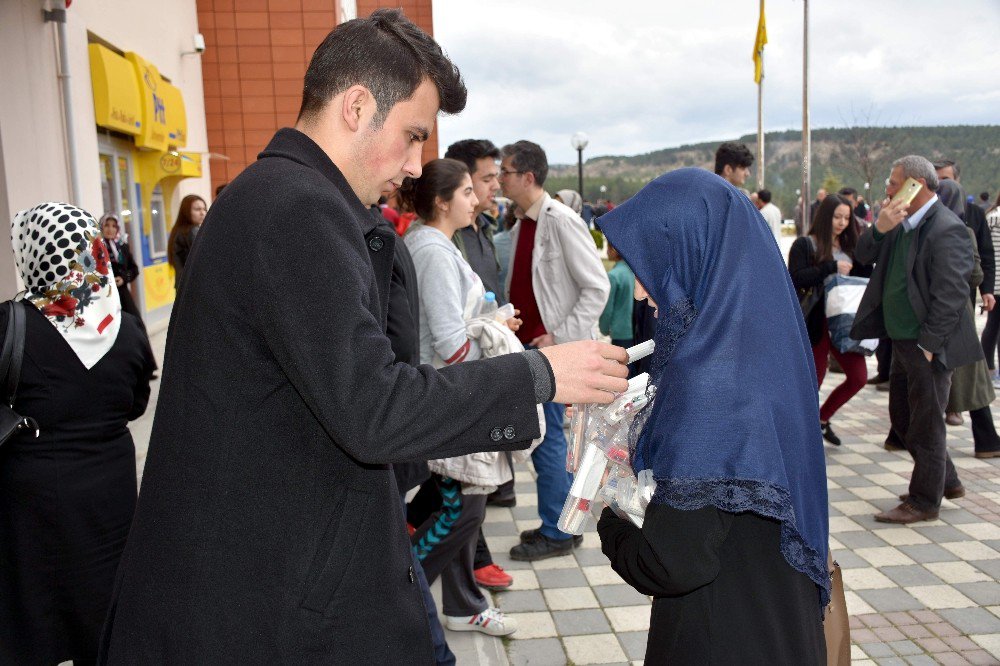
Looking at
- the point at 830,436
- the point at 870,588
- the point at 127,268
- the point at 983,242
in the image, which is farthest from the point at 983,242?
the point at 127,268

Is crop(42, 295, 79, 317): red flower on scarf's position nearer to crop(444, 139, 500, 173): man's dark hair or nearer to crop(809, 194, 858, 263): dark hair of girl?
crop(444, 139, 500, 173): man's dark hair

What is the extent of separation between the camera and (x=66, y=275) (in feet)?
9.64

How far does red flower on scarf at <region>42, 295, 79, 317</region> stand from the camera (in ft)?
9.52

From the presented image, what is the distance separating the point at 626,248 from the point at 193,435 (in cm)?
104

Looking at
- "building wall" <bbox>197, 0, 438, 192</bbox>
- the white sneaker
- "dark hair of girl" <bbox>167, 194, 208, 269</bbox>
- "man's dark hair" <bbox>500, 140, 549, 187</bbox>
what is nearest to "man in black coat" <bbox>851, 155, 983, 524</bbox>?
"man's dark hair" <bbox>500, 140, 549, 187</bbox>

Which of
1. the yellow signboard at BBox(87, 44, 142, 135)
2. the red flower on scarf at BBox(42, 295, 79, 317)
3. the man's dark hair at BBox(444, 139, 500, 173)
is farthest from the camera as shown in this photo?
the yellow signboard at BBox(87, 44, 142, 135)

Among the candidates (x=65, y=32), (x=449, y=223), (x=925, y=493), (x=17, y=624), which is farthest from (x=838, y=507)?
(x=65, y=32)

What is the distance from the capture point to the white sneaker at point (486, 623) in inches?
153

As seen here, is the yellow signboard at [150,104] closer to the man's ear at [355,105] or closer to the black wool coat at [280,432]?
the man's ear at [355,105]

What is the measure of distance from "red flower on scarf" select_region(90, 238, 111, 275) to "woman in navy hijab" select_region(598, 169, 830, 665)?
2.11 metres

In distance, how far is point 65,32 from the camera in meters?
9.73

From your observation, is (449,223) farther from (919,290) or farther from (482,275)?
(919,290)

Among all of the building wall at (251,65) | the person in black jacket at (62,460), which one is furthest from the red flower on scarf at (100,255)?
the building wall at (251,65)

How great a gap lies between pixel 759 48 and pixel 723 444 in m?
29.5
